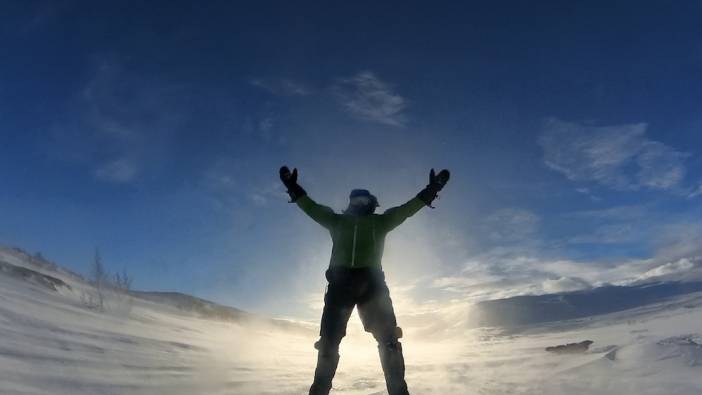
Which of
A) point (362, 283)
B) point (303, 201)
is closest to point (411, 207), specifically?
point (362, 283)

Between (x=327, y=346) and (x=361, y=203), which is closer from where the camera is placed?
(x=327, y=346)

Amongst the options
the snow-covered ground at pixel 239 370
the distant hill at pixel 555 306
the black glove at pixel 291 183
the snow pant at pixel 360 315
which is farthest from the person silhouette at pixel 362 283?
the distant hill at pixel 555 306

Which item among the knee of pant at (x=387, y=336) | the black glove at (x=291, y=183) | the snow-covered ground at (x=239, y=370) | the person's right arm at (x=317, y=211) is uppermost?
the black glove at (x=291, y=183)

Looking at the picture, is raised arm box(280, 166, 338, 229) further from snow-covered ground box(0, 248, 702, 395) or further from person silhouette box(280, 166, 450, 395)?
snow-covered ground box(0, 248, 702, 395)

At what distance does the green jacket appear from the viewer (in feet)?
14.0

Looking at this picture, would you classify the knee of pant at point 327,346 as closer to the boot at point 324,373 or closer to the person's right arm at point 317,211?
the boot at point 324,373

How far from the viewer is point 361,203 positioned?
4.54 meters

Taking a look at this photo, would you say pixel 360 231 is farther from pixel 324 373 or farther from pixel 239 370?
pixel 239 370

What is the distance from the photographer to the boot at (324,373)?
397 centimetres

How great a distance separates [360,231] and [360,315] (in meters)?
0.78

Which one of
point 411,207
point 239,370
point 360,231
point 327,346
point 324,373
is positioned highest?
point 411,207

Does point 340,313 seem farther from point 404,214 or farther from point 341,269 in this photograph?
point 404,214

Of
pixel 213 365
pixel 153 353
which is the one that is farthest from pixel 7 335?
pixel 213 365

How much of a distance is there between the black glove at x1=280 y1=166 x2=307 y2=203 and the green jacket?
0.78 feet
